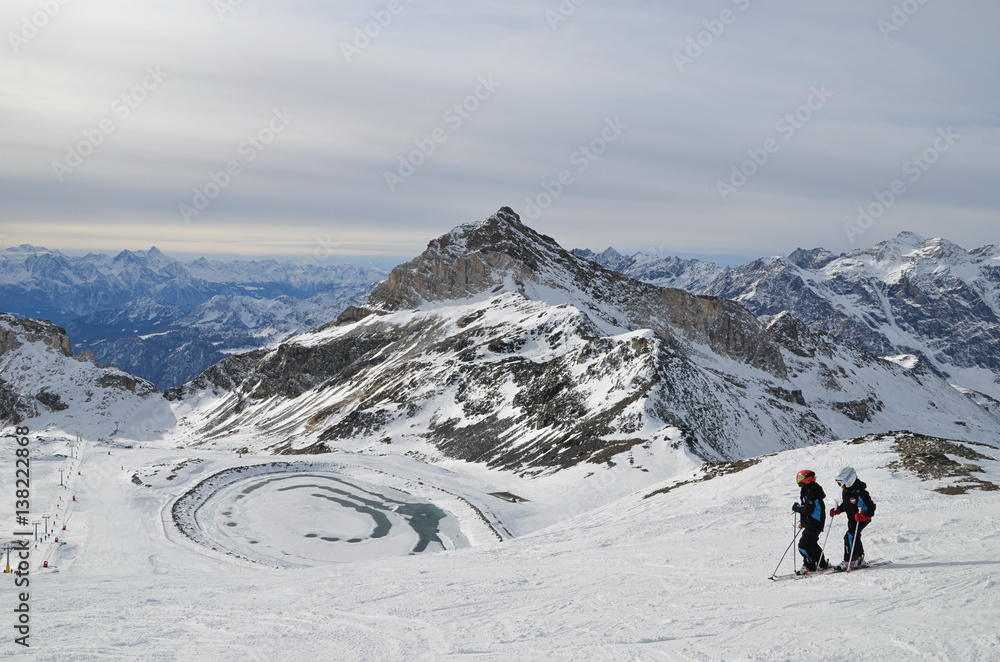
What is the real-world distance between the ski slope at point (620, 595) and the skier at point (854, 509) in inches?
24.0

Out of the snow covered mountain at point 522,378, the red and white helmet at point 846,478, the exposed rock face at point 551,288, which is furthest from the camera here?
the exposed rock face at point 551,288

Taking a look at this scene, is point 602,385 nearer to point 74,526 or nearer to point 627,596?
point 74,526

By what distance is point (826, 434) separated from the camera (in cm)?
11306

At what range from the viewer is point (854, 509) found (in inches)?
602

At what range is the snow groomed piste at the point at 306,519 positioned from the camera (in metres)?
37.9

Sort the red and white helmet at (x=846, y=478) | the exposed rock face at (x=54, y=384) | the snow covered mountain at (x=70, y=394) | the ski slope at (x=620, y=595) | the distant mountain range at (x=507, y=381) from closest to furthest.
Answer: the ski slope at (x=620, y=595), the red and white helmet at (x=846, y=478), the distant mountain range at (x=507, y=381), the snow covered mountain at (x=70, y=394), the exposed rock face at (x=54, y=384)

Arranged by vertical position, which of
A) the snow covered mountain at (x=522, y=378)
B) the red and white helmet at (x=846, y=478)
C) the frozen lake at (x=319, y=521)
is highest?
the snow covered mountain at (x=522, y=378)

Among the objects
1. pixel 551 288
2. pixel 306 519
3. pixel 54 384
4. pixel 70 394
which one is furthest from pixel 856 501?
pixel 54 384

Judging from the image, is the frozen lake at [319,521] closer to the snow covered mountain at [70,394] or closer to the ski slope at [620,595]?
the ski slope at [620,595]

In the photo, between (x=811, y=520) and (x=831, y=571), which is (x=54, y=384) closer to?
(x=811, y=520)

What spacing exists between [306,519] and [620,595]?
3296 centimetres

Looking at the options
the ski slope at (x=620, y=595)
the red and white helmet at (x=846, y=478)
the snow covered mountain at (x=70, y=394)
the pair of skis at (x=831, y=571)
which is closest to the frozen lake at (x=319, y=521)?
the ski slope at (x=620, y=595)

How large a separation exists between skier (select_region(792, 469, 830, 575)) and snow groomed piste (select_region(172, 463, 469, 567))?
27.3m

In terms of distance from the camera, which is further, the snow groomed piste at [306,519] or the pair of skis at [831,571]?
the snow groomed piste at [306,519]
